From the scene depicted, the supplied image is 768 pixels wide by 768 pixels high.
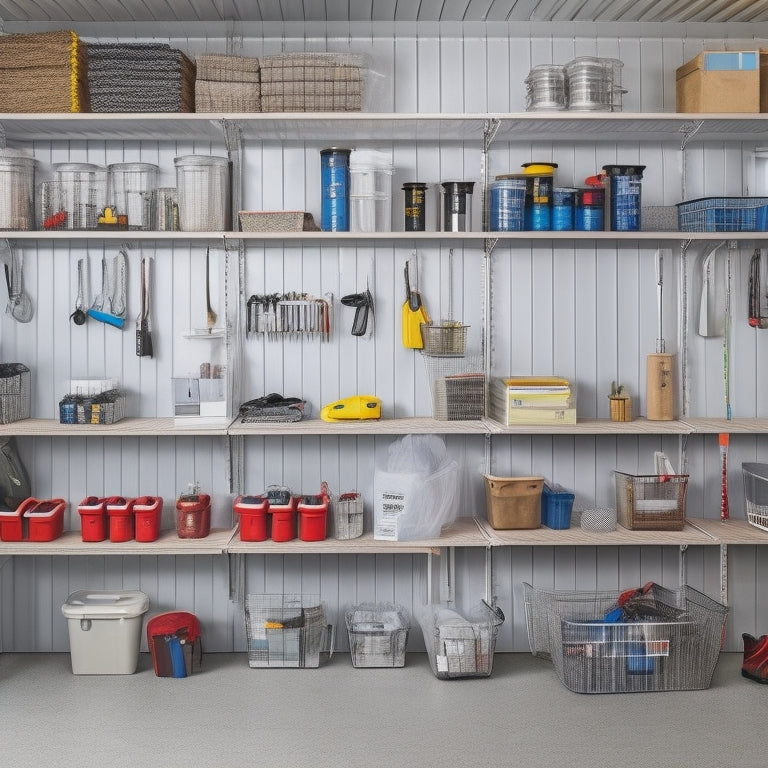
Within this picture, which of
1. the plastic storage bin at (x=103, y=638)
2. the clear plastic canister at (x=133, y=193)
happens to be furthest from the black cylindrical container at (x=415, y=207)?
the plastic storage bin at (x=103, y=638)

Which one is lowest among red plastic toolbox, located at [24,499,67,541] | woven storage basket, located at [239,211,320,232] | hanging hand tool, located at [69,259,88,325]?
red plastic toolbox, located at [24,499,67,541]

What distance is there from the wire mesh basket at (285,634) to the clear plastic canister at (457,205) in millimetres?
1991

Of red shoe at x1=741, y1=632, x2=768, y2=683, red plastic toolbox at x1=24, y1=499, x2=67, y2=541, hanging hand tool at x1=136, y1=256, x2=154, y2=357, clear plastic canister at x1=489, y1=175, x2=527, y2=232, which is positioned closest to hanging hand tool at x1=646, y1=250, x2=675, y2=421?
clear plastic canister at x1=489, y1=175, x2=527, y2=232

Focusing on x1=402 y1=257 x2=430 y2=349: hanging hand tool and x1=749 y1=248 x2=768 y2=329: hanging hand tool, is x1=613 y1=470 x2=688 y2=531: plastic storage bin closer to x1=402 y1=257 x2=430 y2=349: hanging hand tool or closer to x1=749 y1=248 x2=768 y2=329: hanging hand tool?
x1=749 y1=248 x2=768 y2=329: hanging hand tool

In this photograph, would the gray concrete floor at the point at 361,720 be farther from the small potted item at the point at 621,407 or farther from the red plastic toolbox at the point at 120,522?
the small potted item at the point at 621,407

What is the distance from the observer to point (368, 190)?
4.41 m

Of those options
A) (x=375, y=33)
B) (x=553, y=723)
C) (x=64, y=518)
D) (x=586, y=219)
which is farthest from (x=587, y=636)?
(x=375, y=33)

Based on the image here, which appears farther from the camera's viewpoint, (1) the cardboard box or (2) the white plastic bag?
(2) the white plastic bag

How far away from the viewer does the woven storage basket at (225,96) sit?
13.9 feet

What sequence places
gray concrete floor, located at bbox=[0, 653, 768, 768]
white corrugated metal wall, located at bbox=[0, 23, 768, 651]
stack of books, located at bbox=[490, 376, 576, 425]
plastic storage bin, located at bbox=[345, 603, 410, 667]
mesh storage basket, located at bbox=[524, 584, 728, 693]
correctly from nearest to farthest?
gray concrete floor, located at bbox=[0, 653, 768, 768], mesh storage basket, located at bbox=[524, 584, 728, 693], stack of books, located at bbox=[490, 376, 576, 425], plastic storage bin, located at bbox=[345, 603, 410, 667], white corrugated metal wall, located at bbox=[0, 23, 768, 651]

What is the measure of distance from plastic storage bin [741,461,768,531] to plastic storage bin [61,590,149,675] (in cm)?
307

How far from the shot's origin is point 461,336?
14.9 ft

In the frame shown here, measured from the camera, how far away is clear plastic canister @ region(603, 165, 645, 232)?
173 inches

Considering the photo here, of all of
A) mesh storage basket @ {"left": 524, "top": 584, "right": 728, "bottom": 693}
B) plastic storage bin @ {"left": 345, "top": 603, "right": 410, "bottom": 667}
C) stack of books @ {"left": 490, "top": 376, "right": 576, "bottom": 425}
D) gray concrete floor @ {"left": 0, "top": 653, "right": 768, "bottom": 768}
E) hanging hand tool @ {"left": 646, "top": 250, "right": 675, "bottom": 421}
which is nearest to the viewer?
gray concrete floor @ {"left": 0, "top": 653, "right": 768, "bottom": 768}
